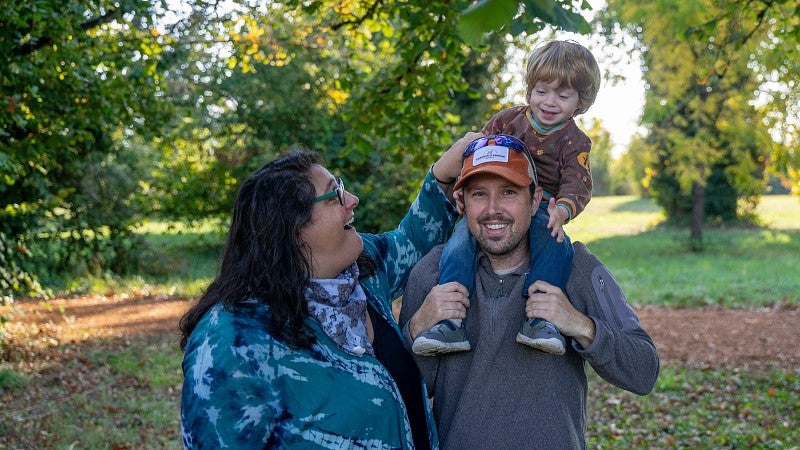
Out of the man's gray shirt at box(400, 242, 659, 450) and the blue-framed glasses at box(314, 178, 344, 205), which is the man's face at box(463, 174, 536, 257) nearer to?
the man's gray shirt at box(400, 242, 659, 450)

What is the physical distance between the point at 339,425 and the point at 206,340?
454mm

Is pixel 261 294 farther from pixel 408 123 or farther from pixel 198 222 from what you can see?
pixel 198 222

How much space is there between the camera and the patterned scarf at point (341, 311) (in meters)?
2.60

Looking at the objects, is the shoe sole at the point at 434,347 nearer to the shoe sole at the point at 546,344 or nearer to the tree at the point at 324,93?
the shoe sole at the point at 546,344

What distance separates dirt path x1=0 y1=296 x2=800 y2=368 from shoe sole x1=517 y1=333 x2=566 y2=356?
7720 mm

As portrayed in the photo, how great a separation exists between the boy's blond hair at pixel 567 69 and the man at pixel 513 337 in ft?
1.51

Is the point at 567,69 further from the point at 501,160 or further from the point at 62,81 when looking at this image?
the point at 62,81

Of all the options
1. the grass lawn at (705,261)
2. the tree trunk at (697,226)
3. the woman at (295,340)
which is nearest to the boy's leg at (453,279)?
the woman at (295,340)

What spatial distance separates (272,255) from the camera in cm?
257

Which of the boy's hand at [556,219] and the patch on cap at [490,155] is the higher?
the patch on cap at [490,155]

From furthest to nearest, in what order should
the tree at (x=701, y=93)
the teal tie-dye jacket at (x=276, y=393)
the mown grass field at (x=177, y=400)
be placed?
the tree at (x=701, y=93) → the mown grass field at (x=177, y=400) → the teal tie-dye jacket at (x=276, y=393)

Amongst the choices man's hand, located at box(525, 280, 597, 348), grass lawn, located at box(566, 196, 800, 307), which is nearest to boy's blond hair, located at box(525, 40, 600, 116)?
man's hand, located at box(525, 280, 597, 348)

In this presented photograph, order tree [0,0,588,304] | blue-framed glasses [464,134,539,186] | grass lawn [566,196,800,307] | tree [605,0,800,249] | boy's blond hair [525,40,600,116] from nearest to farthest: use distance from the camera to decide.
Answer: blue-framed glasses [464,134,539,186], boy's blond hair [525,40,600,116], tree [0,0,588,304], grass lawn [566,196,800,307], tree [605,0,800,249]

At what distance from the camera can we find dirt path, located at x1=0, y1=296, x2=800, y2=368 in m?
10.2
